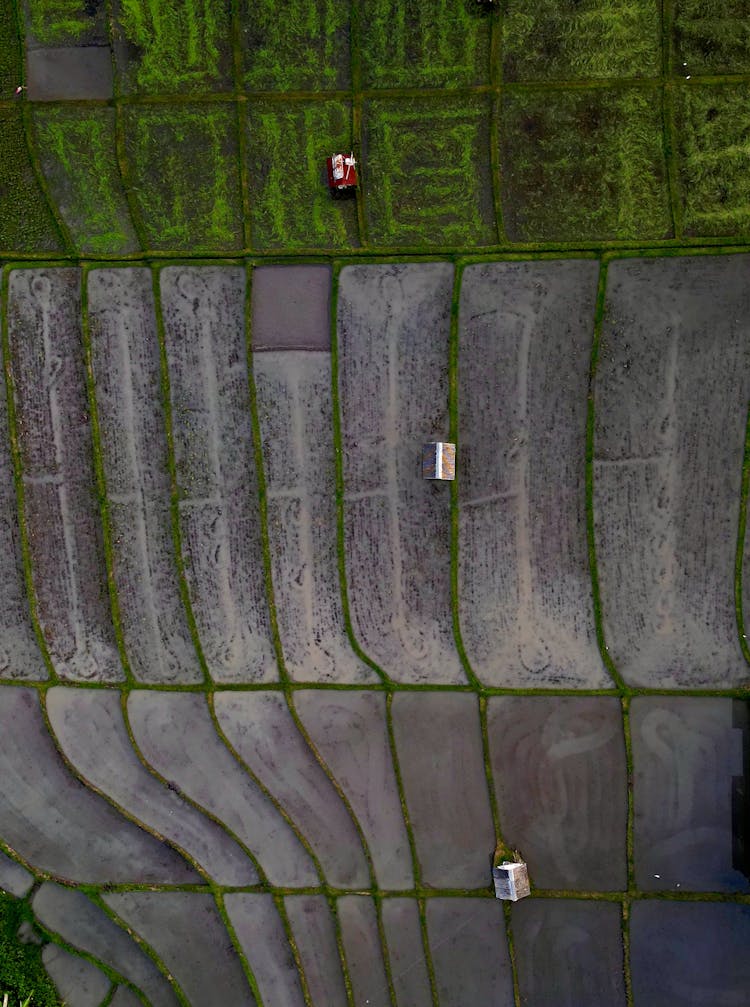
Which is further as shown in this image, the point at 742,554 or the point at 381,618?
the point at 381,618

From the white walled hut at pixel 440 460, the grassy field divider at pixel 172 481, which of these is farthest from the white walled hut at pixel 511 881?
the white walled hut at pixel 440 460

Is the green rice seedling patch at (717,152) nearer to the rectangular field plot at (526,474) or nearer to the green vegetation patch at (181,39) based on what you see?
the rectangular field plot at (526,474)

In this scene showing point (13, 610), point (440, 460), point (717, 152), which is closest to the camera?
point (440, 460)

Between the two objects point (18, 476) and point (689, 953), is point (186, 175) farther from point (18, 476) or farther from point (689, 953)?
point (689, 953)

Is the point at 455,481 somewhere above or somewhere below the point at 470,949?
above

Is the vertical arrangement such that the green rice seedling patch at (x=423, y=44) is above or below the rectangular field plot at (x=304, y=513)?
above

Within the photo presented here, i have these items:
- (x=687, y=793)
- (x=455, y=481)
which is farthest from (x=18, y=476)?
(x=687, y=793)

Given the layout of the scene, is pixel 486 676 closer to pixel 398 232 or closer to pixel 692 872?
pixel 692 872
